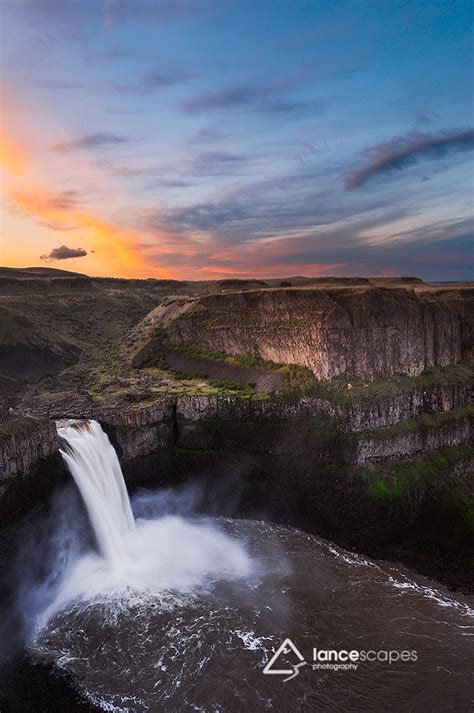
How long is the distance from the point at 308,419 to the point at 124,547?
1544 cm

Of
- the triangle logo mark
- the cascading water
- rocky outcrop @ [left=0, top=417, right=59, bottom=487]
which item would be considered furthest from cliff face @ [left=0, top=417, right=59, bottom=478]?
the triangle logo mark

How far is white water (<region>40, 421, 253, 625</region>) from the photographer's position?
26.0 meters

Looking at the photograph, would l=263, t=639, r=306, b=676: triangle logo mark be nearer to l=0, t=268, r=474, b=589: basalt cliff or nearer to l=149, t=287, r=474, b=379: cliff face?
l=0, t=268, r=474, b=589: basalt cliff

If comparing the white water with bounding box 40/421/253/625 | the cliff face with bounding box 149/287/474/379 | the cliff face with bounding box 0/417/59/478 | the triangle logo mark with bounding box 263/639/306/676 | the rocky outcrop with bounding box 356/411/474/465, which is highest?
the cliff face with bounding box 149/287/474/379

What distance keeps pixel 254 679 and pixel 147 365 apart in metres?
35.2

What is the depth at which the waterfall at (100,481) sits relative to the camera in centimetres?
2858

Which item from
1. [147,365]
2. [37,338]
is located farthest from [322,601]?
[37,338]

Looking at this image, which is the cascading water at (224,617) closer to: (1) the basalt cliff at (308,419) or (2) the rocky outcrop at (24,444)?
(2) the rocky outcrop at (24,444)

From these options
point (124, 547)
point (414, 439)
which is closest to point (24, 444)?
point (124, 547)

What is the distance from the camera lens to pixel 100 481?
30.0 meters

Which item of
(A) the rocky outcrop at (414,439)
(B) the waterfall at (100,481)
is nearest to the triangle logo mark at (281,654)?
(B) the waterfall at (100,481)

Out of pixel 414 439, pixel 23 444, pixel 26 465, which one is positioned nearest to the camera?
pixel 23 444

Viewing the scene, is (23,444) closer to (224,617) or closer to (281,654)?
(224,617)

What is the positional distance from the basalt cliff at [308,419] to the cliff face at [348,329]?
0.13 m
